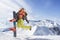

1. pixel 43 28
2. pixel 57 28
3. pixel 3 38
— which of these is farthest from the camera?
pixel 57 28

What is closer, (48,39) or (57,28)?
(48,39)

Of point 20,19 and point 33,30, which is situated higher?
point 20,19

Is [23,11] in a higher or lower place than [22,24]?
higher

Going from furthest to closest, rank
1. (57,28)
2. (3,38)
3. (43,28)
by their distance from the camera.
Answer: (57,28)
(43,28)
(3,38)

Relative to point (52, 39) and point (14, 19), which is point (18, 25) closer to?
point (14, 19)

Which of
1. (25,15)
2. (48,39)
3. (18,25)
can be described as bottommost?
(48,39)

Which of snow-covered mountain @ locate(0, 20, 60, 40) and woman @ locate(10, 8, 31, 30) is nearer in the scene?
woman @ locate(10, 8, 31, 30)

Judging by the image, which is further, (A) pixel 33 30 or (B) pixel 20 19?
(A) pixel 33 30

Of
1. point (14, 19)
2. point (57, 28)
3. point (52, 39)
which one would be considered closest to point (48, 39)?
point (52, 39)

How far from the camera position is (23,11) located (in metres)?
9.09

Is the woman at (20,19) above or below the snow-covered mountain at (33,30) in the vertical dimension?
above

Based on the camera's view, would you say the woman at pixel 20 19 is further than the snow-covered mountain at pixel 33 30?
No

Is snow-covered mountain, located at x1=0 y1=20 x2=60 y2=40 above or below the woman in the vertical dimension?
below

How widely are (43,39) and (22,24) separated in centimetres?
153
